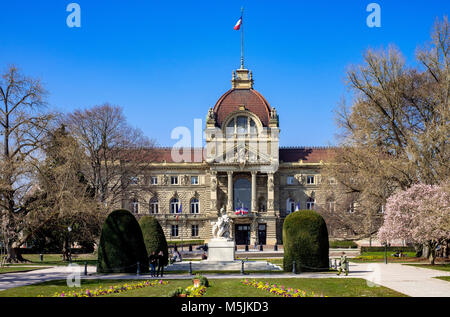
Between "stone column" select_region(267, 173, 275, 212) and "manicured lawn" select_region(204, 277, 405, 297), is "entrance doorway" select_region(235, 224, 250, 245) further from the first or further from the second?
"manicured lawn" select_region(204, 277, 405, 297)

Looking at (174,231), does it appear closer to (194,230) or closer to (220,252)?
(194,230)

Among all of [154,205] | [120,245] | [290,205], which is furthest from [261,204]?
[120,245]

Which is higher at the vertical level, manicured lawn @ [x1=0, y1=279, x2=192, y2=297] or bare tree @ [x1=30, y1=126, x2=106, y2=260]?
bare tree @ [x1=30, y1=126, x2=106, y2=260]

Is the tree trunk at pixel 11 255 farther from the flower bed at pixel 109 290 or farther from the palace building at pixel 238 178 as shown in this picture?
the palace building at pixel 238 178

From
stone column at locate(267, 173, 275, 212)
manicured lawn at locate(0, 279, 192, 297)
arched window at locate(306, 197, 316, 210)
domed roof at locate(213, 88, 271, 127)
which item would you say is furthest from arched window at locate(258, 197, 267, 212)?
manicured lawn at locate(0, 279, 192, 297)

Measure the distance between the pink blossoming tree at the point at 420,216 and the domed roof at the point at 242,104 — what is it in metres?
38.1

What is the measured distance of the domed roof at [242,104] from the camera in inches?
3019

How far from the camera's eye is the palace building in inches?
2904

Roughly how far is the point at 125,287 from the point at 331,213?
41904 mm

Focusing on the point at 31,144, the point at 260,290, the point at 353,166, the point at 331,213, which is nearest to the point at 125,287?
the point at 260,290

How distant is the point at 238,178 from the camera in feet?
251

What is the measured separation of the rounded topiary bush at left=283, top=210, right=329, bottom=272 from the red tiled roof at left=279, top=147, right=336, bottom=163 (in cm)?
4941

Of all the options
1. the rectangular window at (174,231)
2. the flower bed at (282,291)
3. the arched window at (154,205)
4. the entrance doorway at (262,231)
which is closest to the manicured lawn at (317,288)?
the flower bed at (282,291)

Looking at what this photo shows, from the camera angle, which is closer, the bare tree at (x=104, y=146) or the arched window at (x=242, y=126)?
the bare tree at (x=104, y=146)
